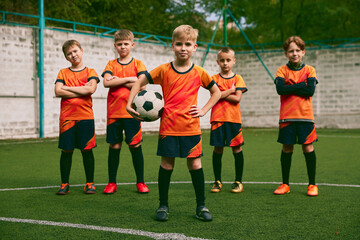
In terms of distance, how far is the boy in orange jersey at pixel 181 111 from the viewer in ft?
12.6

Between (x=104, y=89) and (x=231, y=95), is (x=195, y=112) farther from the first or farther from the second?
(x=104, y=89)

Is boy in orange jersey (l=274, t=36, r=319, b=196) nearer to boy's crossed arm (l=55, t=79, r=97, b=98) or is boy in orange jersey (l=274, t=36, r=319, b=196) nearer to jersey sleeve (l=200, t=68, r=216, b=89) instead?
jersey sleeve (l=200, t=68, r=216, b=89)

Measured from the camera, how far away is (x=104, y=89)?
1628 cm

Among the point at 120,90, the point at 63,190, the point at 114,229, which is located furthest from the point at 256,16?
the point at 114,229

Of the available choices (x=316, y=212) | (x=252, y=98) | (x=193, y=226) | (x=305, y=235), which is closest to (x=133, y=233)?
(x=193, y=226)

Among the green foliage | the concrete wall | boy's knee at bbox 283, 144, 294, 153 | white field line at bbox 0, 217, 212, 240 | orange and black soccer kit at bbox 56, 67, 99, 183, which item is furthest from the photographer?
the green foliage

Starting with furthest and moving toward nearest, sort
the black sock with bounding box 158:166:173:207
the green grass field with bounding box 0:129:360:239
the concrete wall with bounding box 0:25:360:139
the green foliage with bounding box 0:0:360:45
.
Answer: the green foliage with bounding box 0:0:360:45 → the concrete wall with bounding box 0:25:360:139 → the black sock with bounding box 158:166:173:207 → the green grass field with bounding box 0:129:360:239

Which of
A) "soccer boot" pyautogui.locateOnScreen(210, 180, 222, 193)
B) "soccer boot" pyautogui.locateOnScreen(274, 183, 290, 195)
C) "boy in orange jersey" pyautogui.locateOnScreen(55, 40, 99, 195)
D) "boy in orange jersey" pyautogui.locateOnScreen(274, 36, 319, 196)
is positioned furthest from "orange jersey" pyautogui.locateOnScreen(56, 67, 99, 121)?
"soccer boot" pyautogui.locateOnScreen(274, 183, 290, 195)

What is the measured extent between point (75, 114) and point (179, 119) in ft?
5.83

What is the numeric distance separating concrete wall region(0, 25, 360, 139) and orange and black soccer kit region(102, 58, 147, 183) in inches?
368

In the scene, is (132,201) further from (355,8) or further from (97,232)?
(355,8)

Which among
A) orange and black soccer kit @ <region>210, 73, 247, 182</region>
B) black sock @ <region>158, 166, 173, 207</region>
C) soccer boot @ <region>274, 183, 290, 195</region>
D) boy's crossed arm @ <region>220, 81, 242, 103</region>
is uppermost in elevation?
boy's crossed arm @ <region>220, 81, 242, 103</region>

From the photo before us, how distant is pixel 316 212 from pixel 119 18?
2543cm

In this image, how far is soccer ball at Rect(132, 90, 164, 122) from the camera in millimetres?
3908
